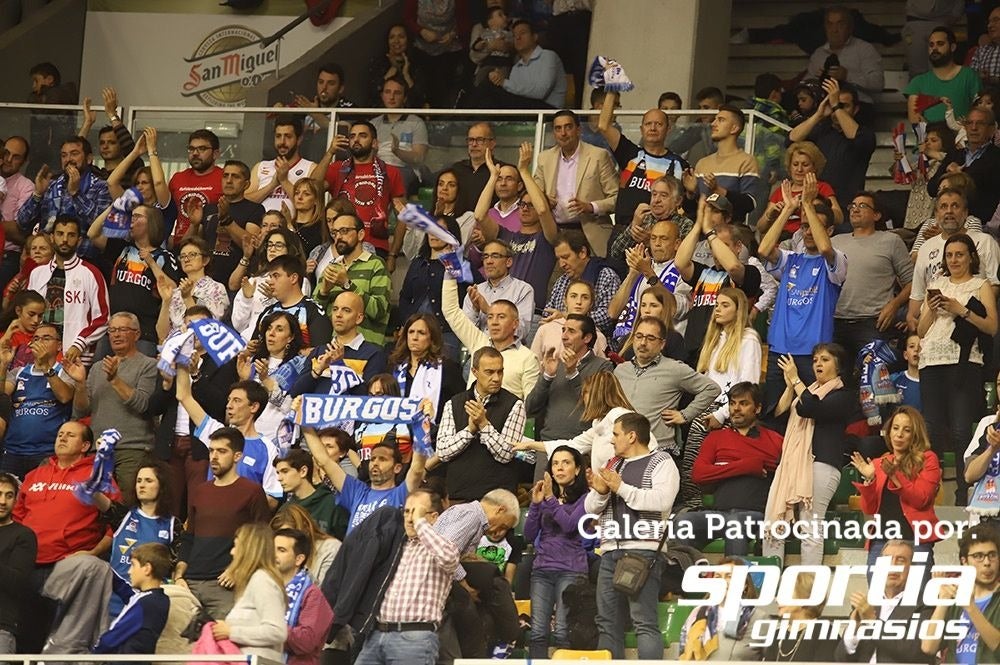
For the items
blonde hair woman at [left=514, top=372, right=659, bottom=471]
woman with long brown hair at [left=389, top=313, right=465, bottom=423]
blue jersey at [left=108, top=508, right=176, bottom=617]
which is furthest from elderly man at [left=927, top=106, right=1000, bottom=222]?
blue jersey at [left=108, top=508, right=176, bottom=617]

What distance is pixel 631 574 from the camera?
405 inches

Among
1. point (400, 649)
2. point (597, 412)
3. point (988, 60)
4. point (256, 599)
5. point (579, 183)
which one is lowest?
point (400, 649)

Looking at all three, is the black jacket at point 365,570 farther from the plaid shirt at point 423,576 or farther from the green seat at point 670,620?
the green seat at point 670,620

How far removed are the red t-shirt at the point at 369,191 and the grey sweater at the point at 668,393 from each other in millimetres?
3187

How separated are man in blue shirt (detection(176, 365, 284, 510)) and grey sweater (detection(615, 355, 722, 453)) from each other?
76.0 inches

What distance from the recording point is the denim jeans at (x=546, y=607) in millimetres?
10430

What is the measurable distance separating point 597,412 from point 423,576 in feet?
5.09

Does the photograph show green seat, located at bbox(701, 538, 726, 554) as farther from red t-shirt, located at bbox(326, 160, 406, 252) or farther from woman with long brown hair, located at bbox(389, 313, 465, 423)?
red t-shirt, located at bbox(326, 160, 406, 252)

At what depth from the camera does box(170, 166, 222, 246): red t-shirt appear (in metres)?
14.7

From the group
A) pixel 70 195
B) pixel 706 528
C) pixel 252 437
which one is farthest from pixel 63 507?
pixel 70 195

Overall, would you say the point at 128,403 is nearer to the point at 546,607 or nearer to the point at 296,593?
the point at 296,593

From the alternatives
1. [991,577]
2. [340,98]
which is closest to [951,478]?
[991,577]

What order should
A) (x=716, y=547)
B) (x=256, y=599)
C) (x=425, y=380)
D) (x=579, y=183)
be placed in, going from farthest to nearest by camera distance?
(x=579, y=183), (x=425, y=380), (x=716, y=547), (x=256, y=599)

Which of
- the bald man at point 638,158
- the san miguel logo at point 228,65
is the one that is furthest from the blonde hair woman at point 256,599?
the san miguel logo at point 228,65
